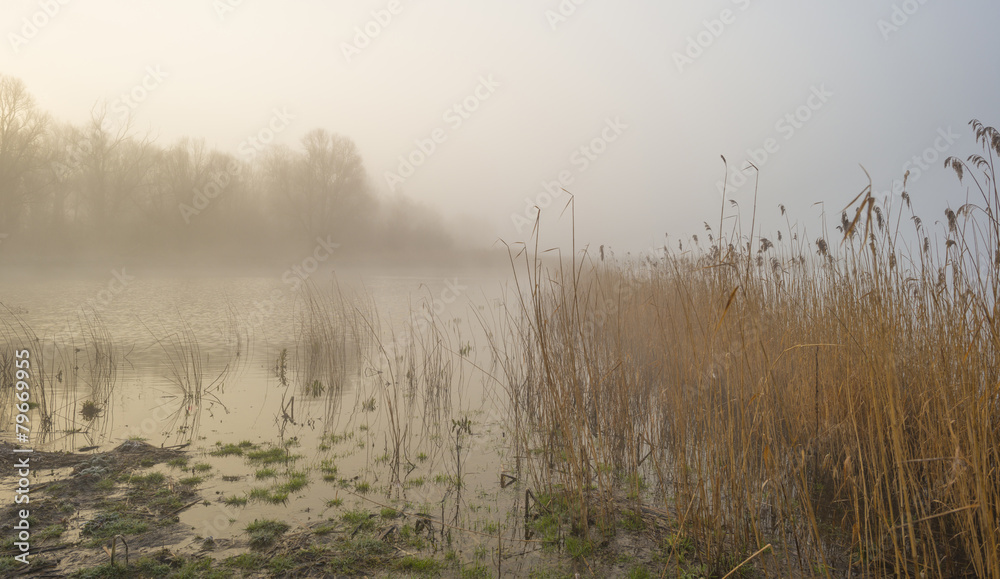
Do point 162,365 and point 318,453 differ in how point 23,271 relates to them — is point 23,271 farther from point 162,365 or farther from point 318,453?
point 318,453

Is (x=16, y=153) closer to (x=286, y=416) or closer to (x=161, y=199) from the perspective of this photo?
(x=161, y=199)

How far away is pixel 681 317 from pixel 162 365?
7291 mm

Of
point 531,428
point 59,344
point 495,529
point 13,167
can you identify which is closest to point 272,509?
point 495,529

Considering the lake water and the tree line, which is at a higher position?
the tree line

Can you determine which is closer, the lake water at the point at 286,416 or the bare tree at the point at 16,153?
the lake water at the point at 286,416

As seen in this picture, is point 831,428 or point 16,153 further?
point 16,153

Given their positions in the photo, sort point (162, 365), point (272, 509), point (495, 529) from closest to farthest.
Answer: point (495, 529) → point (272, 509) → point (162, 365)

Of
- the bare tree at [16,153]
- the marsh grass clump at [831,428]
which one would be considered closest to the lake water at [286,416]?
the marsh grass clump at [831,428]

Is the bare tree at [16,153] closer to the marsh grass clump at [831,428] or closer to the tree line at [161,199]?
the tree line at [161,199]

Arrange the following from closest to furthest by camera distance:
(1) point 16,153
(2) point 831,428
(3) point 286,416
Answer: (2) point 831,428 < (3) point 286,416 < (1) point 16,153

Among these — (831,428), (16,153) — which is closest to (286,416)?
(831,428)

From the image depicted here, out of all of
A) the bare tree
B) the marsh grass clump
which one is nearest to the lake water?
the marsh grass clump

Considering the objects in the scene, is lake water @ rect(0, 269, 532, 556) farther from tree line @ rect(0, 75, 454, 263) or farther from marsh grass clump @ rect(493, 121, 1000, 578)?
tree line @ rect(0, 75, 454, 263)

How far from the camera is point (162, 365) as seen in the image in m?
6.64
